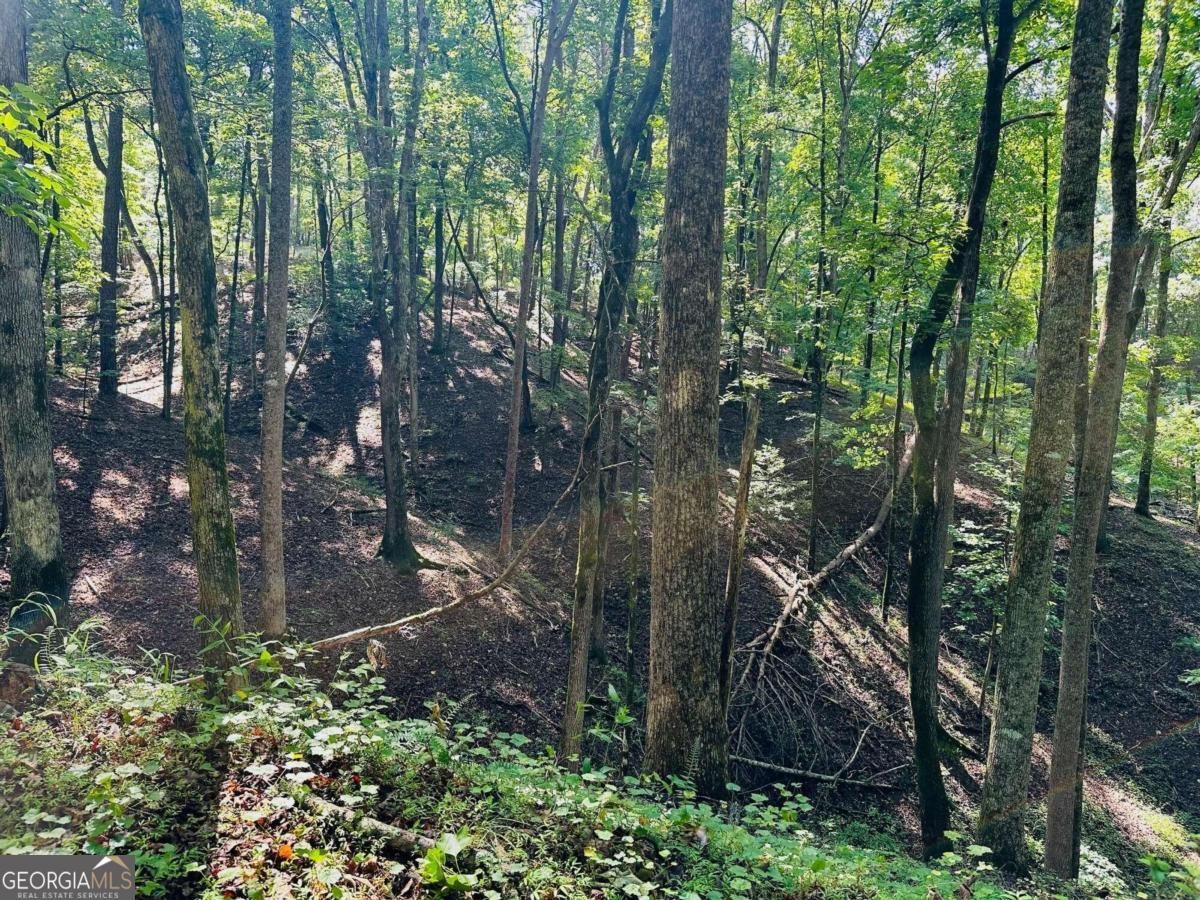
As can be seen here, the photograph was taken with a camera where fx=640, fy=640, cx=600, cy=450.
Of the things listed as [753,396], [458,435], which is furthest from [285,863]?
[458,435]

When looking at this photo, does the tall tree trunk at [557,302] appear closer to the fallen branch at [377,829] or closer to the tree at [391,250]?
the tree at [391,250]

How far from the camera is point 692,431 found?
16.5ft

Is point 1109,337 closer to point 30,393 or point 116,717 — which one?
point 116,717

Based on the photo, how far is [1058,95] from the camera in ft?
41.0

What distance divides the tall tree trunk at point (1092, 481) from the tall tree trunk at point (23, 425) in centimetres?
1089

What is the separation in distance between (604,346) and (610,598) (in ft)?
21.9

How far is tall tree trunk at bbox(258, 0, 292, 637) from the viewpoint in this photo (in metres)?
8.12

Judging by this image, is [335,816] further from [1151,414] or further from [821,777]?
[1151,414]

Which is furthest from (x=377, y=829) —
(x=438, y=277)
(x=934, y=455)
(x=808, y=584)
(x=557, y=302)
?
(x=438, y=277)

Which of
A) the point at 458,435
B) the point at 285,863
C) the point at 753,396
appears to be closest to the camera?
the point at 285,863

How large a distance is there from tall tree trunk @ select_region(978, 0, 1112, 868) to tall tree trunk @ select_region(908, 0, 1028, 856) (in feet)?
→ 4.67

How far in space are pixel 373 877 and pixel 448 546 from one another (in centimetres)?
1052

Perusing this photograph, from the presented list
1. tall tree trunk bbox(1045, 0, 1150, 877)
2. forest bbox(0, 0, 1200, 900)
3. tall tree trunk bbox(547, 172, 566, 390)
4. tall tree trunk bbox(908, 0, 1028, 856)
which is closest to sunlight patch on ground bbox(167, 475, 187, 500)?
forest bbox(0, 0, 1200, 900)

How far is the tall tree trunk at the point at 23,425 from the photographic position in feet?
22.6
